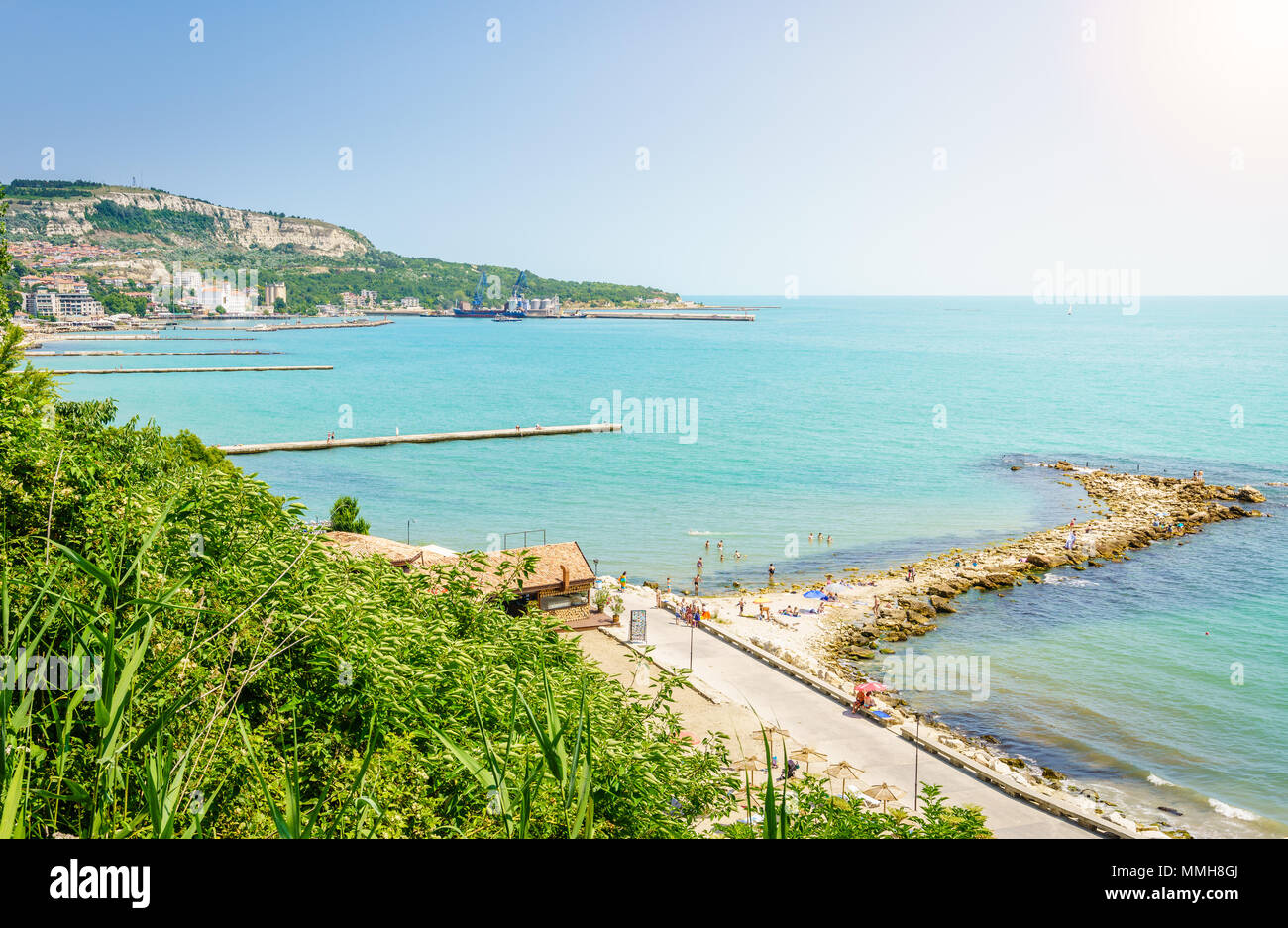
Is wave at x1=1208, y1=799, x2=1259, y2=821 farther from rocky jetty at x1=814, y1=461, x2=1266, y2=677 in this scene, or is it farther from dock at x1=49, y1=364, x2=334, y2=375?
dock at x1=49, y1=364, x2=334, y2=375

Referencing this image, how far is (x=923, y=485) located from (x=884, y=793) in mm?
38739

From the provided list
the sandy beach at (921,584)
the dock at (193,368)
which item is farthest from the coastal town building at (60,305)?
the sandy beach at (921,584)

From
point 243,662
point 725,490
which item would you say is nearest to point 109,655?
point 243,662

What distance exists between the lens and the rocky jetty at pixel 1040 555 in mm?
28344

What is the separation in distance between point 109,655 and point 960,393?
337ft

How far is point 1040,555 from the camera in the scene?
35.8 m

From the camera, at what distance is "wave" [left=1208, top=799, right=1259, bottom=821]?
60.1 ft

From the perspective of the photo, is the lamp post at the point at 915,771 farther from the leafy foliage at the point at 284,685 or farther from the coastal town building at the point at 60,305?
the coastal town building at the point at 60,305

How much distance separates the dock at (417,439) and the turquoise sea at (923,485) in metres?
1.71

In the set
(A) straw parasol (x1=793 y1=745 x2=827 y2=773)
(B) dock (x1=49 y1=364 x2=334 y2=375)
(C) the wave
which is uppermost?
(B) dock (x1=49 y1=364 x2=334 y2=375)

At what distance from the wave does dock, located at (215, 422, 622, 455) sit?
51.3 m

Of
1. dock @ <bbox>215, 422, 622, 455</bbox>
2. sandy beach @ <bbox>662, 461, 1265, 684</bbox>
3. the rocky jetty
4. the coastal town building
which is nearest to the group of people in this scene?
sandy beach @ <bbox>662, 461, 1265, 684</bbox>

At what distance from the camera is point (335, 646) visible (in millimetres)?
7539

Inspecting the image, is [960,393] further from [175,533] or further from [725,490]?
[175,533]
